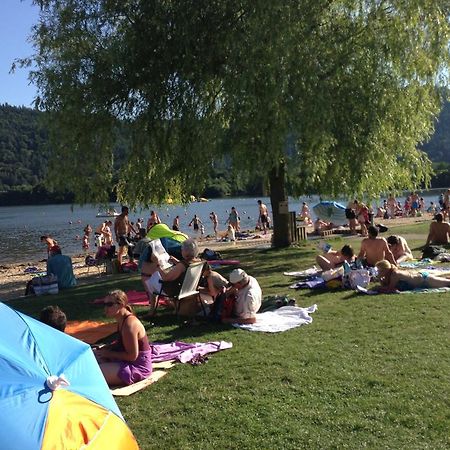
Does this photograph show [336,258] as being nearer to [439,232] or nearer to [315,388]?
[439,232]

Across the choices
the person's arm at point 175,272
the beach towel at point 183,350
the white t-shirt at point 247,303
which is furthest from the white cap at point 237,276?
the beach towel at point 183,350

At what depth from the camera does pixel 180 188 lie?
566 inches

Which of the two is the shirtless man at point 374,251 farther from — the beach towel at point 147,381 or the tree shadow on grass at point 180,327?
the beach towel at point 147,381

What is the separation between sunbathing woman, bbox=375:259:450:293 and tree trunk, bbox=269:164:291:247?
18.0 ft

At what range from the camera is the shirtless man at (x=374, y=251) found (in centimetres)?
1031

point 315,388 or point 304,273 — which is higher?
point 304,273

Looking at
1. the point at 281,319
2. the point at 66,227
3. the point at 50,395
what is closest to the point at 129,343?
the point at 50,395

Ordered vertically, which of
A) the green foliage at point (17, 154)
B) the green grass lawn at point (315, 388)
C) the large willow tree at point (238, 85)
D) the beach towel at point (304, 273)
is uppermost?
the green foliage at point (17, 154)

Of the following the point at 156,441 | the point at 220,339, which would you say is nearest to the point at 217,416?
the point at 156,441

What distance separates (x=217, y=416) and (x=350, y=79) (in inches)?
379

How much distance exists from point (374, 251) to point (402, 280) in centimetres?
137

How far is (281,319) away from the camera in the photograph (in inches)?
300

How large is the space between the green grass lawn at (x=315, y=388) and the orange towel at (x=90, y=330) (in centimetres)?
60

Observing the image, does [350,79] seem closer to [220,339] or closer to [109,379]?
[220,339]
